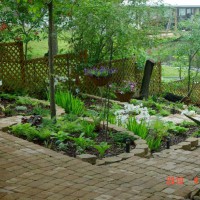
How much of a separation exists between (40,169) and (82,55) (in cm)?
525

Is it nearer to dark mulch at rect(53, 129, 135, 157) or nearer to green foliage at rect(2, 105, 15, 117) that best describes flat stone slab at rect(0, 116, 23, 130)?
green foliage at rect(2, 105, 15, 117)

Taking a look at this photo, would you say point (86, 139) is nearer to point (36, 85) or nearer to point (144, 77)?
point (36, 85)

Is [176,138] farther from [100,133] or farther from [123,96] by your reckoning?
[123,96]

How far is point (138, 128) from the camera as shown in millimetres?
5871

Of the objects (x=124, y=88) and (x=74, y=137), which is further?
(x=124, y=88)

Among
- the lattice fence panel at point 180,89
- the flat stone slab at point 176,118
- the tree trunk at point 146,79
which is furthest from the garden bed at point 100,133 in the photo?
the lattice fence panel at point 180,89

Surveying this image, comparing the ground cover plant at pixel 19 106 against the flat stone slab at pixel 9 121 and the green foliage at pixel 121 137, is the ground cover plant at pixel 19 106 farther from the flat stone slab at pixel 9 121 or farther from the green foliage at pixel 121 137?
the green foliage at pixel 121 137

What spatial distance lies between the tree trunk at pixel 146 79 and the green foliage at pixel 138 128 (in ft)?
13.7

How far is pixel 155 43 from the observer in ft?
32.9

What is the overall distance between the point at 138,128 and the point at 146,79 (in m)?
4.33

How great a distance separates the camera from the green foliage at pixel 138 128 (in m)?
5.81

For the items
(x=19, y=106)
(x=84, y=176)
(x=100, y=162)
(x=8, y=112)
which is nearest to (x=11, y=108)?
(x=19, y=106)

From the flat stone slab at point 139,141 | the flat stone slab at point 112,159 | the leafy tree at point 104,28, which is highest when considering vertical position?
the leafy tree at point 104,28

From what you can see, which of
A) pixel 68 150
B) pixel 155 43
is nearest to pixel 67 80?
pixel 155 43
